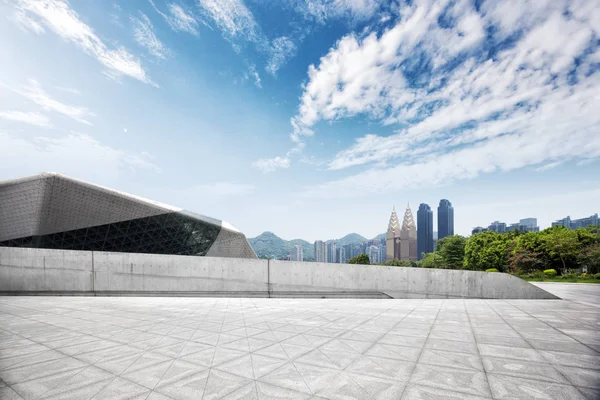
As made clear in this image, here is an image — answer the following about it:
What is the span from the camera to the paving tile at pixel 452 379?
3.55 meters

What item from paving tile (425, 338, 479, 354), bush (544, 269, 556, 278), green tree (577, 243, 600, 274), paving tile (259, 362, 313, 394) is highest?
green tree (577, 243, 600, 274)

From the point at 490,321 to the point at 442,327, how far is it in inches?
69.0

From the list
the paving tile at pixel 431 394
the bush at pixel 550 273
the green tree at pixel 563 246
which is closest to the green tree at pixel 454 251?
the green tree at pixel 563 246

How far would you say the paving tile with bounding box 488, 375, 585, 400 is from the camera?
11.0 ft

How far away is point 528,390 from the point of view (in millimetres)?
3502

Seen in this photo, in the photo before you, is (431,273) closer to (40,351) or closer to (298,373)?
(298,373)

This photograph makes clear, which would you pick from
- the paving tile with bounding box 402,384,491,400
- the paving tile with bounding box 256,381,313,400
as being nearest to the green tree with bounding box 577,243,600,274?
the paving tile with bounding box 402,384,491,400

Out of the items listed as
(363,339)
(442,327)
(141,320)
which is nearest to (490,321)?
(442,327)

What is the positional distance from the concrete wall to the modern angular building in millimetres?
15858

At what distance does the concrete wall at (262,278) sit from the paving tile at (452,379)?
9.58 metres

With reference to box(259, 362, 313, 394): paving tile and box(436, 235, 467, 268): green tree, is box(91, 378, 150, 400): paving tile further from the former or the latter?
box(436, 235, 467, 268): green tree

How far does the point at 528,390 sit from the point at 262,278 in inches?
446

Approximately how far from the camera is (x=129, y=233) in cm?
3262

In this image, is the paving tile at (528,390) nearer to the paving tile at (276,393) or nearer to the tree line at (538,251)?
the paving tile at (276,393)
